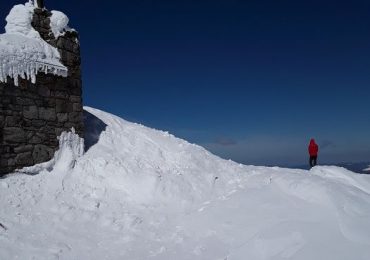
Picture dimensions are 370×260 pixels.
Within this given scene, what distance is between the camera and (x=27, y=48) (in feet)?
29.7

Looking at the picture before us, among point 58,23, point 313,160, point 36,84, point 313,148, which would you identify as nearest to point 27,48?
point 36,84

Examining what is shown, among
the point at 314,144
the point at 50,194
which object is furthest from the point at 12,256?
the point at 314,144

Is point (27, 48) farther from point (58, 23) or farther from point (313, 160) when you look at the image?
point (313, 160)

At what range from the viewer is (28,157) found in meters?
8.67

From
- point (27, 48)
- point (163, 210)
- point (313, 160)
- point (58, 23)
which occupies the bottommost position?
point (163, 210)

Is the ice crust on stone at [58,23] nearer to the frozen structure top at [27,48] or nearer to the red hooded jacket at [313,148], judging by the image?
the frozen structure top at [27,48]

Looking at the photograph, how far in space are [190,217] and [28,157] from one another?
428 centimetres

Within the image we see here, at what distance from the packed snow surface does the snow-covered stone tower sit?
0.44 m

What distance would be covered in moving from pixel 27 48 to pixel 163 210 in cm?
544

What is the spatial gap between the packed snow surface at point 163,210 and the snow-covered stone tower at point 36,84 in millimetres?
439

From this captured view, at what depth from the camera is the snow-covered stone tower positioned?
8375mm

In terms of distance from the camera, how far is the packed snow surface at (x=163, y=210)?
6.47 m

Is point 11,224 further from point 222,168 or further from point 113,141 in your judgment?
point 222,168

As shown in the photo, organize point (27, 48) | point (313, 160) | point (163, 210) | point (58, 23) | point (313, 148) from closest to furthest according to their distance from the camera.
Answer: point (163, 210) < point (27, 48) < point (58, 23) < point (313, 148) < point (313, 160)
